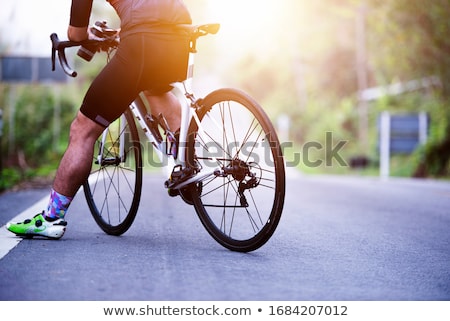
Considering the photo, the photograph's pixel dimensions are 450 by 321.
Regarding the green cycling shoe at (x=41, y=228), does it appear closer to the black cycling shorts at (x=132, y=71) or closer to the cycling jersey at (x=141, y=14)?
the black cycling shorts at (x=132, y=71)

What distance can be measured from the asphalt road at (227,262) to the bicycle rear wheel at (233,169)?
0.15 m

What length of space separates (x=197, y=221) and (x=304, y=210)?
151cm

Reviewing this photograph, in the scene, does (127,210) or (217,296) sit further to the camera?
(127,210)

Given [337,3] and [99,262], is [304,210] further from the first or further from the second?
[337,3]

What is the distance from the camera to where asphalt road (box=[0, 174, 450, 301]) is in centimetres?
337

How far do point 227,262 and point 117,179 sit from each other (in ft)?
5.20

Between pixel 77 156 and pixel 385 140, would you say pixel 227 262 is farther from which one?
pixel 385 140

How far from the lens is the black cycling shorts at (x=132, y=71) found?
447cm

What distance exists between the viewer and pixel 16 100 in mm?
15195

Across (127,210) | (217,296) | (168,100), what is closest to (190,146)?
(168,100)

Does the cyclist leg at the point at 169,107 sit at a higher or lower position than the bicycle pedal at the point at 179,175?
higher

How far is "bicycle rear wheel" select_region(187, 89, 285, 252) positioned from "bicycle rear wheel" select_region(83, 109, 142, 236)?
1.72 ft

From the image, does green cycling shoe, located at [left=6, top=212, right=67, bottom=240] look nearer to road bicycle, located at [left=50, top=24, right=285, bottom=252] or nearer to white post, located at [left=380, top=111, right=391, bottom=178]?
road bicycle, located at [left=50, top=24, right=285, bottom=252]

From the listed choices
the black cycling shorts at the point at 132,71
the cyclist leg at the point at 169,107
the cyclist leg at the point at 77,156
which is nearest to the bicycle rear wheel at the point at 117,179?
the cyclist leg at the point at 169,107
